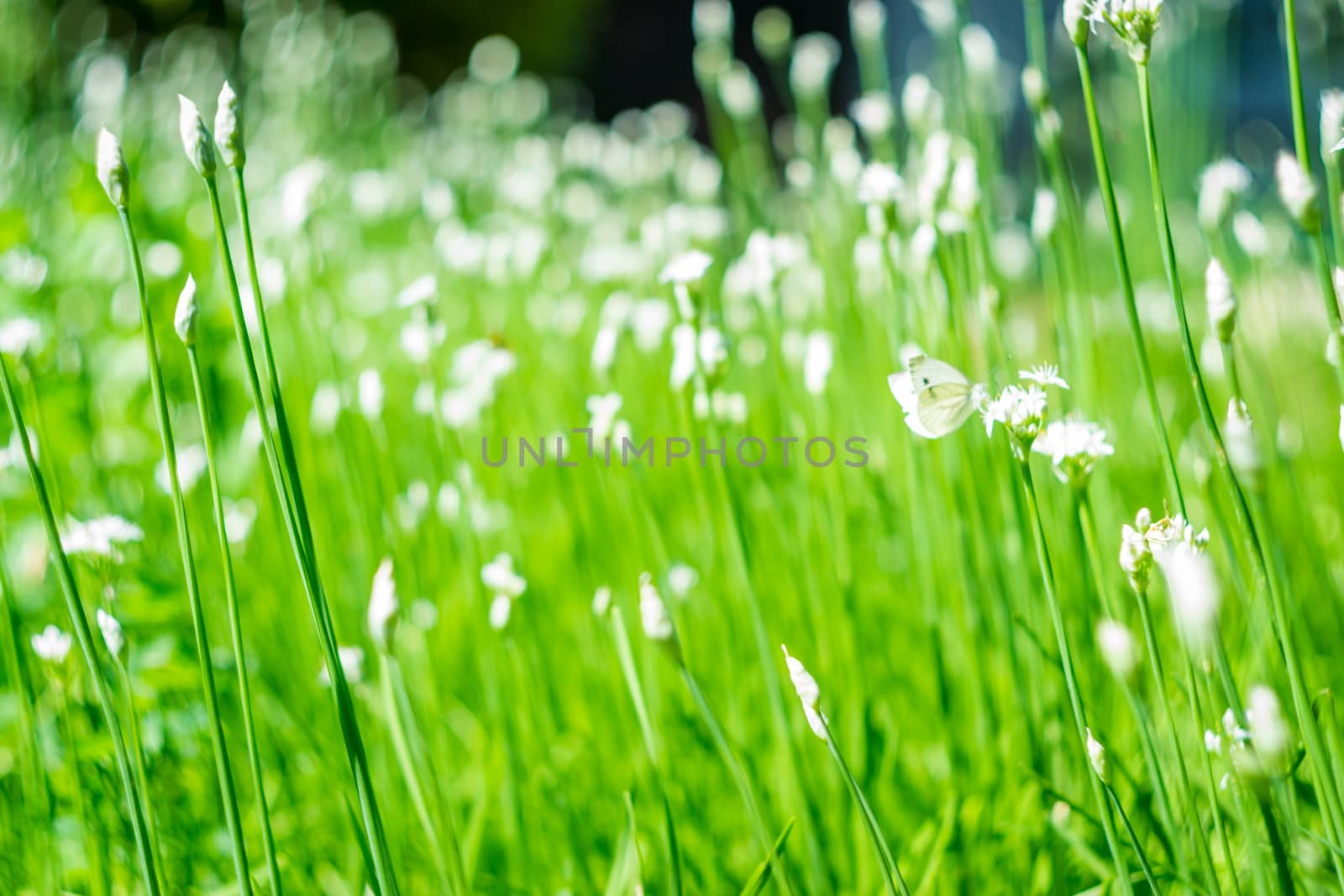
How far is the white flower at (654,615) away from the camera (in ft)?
2.16

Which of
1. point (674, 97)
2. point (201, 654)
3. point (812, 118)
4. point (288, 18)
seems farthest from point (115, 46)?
point (674, 97)

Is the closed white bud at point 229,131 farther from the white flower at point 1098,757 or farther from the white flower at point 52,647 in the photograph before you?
the white flower at point 1098,757

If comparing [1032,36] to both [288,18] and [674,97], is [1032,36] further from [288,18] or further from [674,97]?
[674,97]

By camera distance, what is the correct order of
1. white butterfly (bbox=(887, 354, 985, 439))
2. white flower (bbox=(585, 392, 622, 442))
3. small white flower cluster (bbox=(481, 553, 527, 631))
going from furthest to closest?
white flower (bbox=(585, 392, 622, 442))
small white flower cluster (bbox=(481, 553, 527, 631))
white butterfly (bbox=(887, 354, 985, 439))

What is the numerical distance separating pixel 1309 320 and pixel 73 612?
9.59 feet

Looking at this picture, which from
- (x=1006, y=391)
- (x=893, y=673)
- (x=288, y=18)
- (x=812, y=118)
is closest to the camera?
(x=1006, y=391)

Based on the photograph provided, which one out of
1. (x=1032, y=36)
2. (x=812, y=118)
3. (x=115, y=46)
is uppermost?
(x=115, y=46)

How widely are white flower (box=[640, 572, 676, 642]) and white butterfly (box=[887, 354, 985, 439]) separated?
220 millimetres

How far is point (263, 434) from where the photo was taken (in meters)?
0.66

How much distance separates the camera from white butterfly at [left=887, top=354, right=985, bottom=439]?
716 millimetres

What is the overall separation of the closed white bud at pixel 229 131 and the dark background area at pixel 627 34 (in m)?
5.13

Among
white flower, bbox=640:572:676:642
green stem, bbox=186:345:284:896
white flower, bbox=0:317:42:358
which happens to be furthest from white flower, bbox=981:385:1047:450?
white flower, bbox=0:317:42:358

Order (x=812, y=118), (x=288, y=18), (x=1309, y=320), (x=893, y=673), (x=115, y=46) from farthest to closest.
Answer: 1. (x=115, y=46)
2. (x=288, y=18)
3. (x=1309, y=320)
4. (x=812, y=118)
5. (x=893, y=673)

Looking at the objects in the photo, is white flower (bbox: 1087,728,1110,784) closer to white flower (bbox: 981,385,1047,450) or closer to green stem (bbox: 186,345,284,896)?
white flower (bbox: 981,385,1047,450)
